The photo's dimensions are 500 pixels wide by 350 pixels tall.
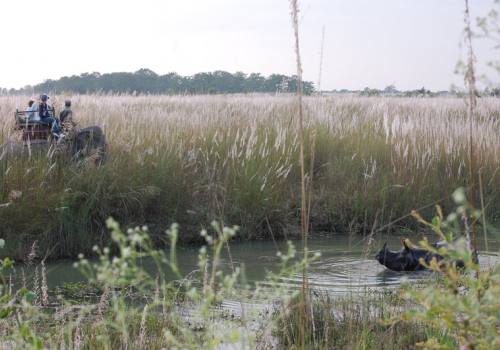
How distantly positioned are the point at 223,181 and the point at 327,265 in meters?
2.19

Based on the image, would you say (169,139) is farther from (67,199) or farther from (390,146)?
(390,146)

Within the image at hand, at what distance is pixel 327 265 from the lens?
6.91 m

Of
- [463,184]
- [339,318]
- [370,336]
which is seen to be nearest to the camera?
[370,336]

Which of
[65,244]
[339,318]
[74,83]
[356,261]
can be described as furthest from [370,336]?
[74,83]

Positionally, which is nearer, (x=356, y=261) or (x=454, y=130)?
(x=356, y=261)

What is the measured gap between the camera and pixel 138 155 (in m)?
8.36

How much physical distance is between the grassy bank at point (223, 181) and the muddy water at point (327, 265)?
26 centimetres

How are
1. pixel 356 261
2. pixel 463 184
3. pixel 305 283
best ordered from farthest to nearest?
pixel 463 184
pixel 356 261
pixel 305 283

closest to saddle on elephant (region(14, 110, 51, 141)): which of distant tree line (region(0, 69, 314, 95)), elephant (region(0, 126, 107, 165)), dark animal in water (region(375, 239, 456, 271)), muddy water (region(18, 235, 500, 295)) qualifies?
elephant (region(0, 126, 107, 165))

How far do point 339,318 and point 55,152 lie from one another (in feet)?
14.9

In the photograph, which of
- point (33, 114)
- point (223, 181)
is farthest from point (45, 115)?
point (223, 181)

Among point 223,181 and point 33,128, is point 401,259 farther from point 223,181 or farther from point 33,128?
point 33,128

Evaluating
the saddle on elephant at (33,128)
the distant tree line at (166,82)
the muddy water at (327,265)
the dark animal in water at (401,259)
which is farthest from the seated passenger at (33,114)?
the distant tree line at (166,82)

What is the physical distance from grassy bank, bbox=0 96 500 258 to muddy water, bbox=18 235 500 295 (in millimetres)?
257
